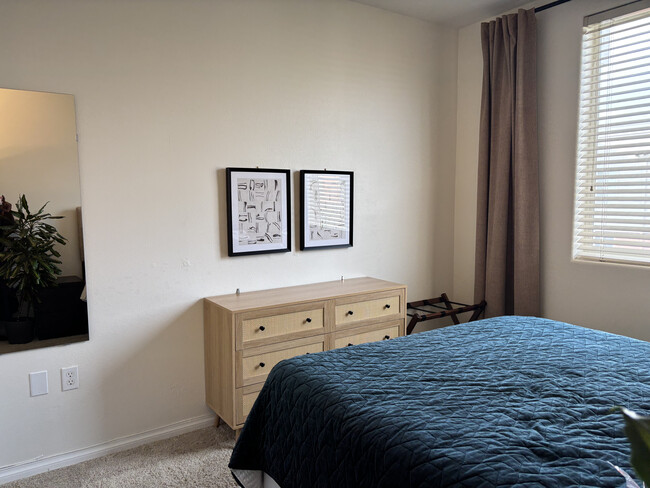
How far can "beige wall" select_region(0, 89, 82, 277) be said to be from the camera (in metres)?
2.21

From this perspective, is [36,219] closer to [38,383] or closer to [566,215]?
[38,383]

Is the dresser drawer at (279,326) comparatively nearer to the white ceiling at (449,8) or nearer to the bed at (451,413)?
the bed at (451,413)

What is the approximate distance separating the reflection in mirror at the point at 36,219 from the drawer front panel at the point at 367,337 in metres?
1.43

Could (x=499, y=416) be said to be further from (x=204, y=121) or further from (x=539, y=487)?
(x=204, y=121)

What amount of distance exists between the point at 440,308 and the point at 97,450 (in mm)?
2543

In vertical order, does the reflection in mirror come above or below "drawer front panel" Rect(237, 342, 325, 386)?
above

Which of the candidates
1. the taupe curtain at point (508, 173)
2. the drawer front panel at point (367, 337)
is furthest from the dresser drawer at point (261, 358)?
the taupe curtain at point (508, 173)

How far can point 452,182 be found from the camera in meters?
3.95

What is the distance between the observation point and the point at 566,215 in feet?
10.5

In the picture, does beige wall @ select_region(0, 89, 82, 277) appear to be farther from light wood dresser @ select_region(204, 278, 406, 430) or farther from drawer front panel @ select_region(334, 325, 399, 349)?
drawer front panel @ select_region(334, 325, 399, 349)

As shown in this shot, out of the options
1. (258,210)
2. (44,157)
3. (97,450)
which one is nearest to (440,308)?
(258,210)

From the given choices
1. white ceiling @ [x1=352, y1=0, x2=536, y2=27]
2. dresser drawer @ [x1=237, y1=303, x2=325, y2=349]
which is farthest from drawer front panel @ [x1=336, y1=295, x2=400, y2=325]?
white ceiling @ [x1=352, y1=0, x2=536, y2=27]

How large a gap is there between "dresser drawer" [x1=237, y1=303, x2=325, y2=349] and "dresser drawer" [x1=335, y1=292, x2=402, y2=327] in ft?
0.47

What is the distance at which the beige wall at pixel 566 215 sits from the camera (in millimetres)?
2896
